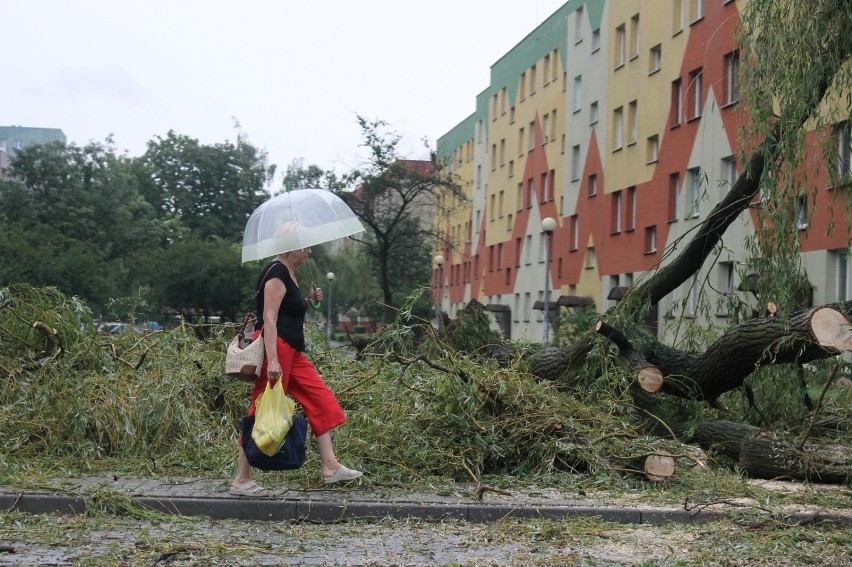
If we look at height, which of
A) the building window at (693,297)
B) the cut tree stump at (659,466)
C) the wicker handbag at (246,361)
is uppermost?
the building window at (693,297)

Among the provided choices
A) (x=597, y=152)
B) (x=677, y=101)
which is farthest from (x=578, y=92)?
(x=677, y=101)

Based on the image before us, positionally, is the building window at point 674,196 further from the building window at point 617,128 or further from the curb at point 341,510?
the curb at point 341,510

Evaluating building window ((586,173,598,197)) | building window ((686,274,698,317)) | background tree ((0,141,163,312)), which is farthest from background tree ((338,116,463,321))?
building window ((686,274,698,317))

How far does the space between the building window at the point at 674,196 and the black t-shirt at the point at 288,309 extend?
99.4 feet

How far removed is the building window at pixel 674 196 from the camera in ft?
123

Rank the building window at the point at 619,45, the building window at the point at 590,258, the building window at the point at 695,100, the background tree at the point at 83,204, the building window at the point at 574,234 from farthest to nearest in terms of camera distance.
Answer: the background tree at the point at 83,204
the building window at the point at 574,234
the building window at the point at 590,258
the building window at the point at 619,45
the building window at the point at 695,100

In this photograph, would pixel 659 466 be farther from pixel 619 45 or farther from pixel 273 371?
pixel 619 45

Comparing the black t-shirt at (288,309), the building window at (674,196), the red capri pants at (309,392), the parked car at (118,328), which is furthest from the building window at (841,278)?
the black t-shirt at (288,309)

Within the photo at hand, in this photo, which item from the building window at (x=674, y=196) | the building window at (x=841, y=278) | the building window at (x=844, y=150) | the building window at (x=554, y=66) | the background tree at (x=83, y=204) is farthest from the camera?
the background tree at (x=83, y=204)

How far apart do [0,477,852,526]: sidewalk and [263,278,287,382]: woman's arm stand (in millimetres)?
860

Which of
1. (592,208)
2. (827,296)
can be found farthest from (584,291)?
(827,296)

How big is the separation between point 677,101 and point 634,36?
514 centimetres

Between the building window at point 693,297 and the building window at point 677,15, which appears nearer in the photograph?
the building window at point 693,297

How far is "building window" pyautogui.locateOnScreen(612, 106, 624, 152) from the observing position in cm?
4338
